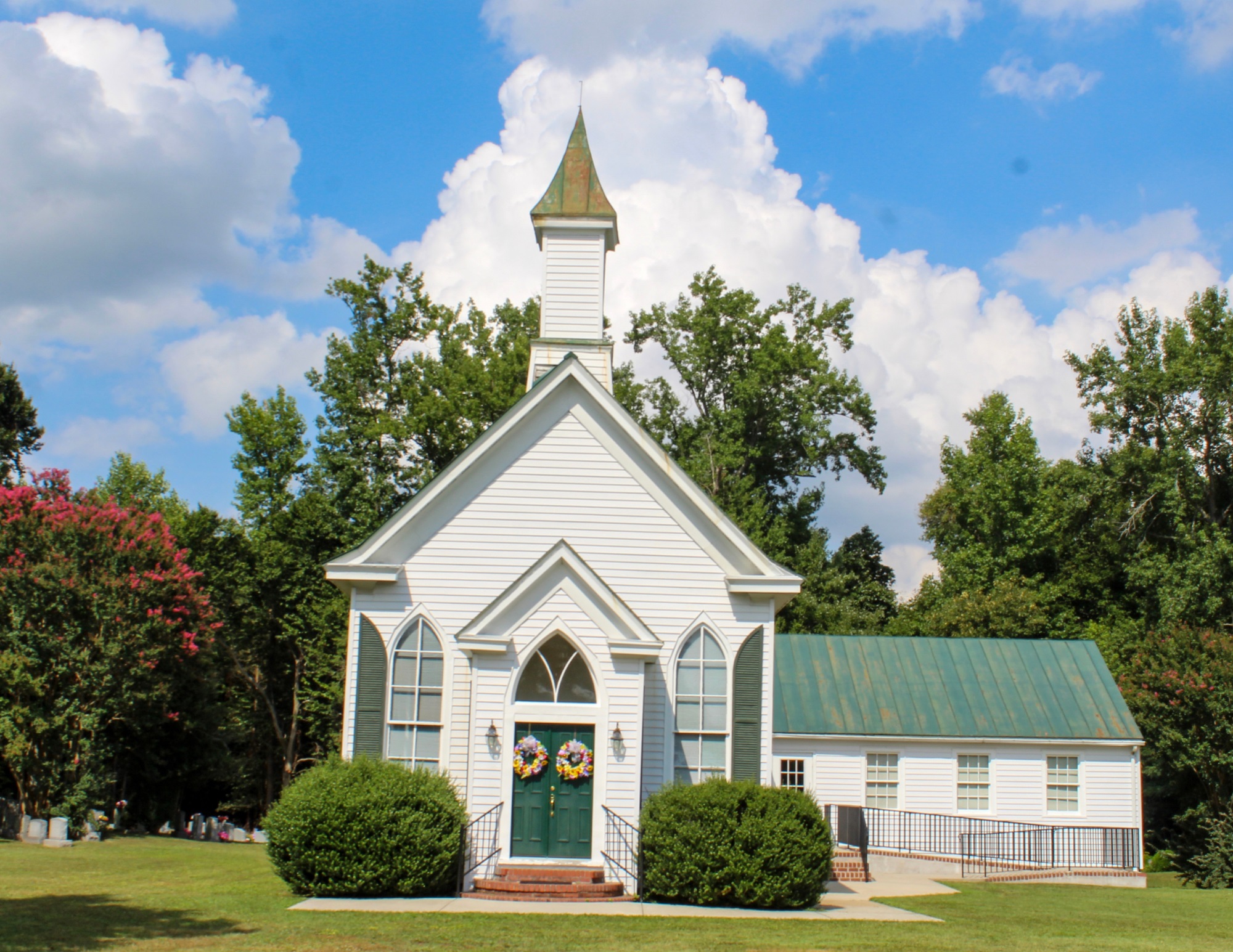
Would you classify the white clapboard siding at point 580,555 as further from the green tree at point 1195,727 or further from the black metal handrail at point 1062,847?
the green tree at point 1195,727

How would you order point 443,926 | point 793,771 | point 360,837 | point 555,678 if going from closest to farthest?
point 443,926 → point 360,837 → point 555,678 → point 793,771

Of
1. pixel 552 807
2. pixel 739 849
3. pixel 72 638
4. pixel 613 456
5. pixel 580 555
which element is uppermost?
pixel 613 456

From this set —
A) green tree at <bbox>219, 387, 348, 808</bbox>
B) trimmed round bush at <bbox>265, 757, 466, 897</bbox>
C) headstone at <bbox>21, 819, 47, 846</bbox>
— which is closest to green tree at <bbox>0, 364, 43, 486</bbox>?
green tree at <bbox>219, 387, 348, 808</bbox>

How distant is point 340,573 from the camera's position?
17.1 meters

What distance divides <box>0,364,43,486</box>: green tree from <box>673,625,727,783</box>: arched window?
34.3m

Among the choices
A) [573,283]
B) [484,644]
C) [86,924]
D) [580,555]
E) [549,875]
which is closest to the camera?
[86,924]

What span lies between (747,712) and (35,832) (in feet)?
48.3

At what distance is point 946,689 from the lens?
89.6ft

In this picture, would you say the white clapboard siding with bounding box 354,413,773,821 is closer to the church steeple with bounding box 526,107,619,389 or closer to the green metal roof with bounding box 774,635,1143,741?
the church steeple with bounding box 526,107,619,389

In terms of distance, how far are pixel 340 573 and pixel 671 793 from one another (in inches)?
238

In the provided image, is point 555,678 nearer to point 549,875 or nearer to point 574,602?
point 574,602

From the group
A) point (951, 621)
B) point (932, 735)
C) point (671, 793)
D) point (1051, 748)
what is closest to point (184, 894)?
point (671, 793)

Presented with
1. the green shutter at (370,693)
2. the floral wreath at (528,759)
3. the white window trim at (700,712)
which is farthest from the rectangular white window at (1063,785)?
the green shutter at (370,693)

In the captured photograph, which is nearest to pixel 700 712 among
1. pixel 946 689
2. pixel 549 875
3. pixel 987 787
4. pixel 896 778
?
pixel 549 875
